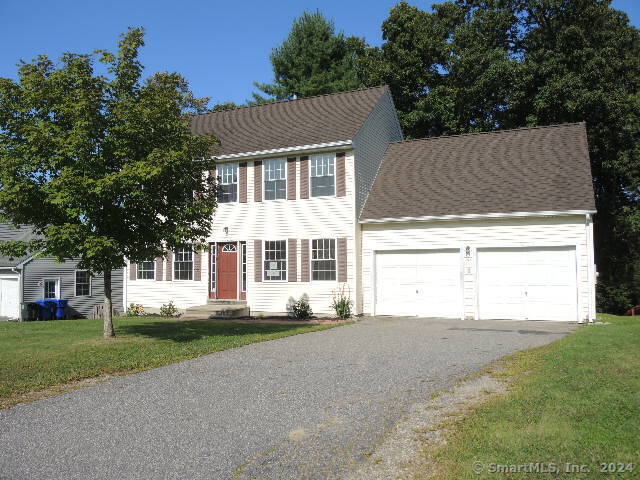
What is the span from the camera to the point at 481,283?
55.4 feet

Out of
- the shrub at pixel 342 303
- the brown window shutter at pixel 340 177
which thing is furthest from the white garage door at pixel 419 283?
the brown window shutter at pixel 340 177

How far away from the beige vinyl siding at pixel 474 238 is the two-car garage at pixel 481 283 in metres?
0.13

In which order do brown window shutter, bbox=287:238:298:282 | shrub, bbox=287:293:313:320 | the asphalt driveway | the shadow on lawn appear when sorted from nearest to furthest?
the asphalt driveway, the shadow on lawn, shrub, bbox=287:293:313:320, brown window shutter, bbox=287:238:298:282

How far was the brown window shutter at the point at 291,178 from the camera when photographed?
19219mm

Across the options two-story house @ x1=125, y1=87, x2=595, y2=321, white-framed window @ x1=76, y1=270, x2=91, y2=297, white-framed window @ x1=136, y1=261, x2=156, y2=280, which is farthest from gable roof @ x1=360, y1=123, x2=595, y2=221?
white-framed window @ x1=76, y1=270, x2=91, y2=297

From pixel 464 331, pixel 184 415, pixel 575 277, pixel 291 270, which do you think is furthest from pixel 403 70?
pixel 184 415

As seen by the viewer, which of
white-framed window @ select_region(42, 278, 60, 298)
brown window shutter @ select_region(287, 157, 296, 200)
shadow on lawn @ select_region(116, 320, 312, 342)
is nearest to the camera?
shadow on lawn @ select_region(116, 320, 312, 342)

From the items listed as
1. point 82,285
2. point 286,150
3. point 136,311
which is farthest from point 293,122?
point 82,285

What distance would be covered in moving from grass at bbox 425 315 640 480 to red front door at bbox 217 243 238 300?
12.9m

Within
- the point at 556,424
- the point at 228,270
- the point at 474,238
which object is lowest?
the point at 556,424

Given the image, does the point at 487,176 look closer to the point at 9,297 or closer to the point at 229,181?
the point at 229,181

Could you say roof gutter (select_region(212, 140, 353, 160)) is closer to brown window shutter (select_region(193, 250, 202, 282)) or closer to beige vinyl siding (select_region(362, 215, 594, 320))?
beige vinyl siding (select_region(362, 215, 594, 320))

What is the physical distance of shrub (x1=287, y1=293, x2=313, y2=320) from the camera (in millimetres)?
18359

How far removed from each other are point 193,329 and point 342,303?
4.88 m
